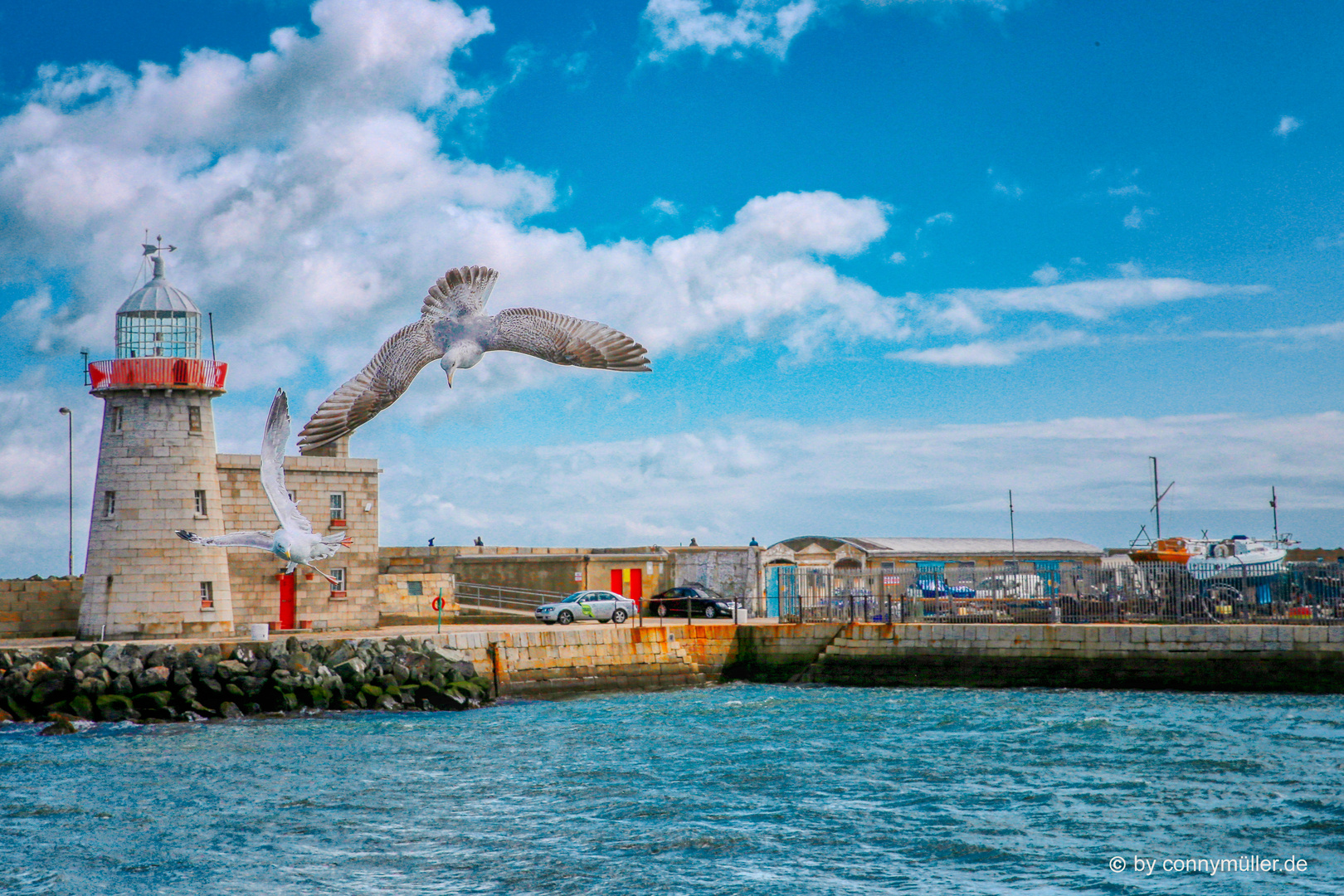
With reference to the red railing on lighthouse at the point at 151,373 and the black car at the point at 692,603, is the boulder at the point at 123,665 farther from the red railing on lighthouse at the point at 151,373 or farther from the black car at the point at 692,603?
the black car at the point at 692,603

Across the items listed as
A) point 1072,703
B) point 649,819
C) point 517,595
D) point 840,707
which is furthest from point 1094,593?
point 649,819

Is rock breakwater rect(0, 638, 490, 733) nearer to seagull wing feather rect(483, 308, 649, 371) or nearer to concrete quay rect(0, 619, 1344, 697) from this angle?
concrete quay rect(0, 619, 1344, 697)

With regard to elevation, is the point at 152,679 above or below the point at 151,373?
below

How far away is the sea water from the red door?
811cm

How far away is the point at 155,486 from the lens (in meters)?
29.3

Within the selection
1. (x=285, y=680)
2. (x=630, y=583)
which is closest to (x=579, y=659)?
(x=285, y=680)

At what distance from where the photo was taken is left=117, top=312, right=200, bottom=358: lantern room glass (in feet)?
99.4

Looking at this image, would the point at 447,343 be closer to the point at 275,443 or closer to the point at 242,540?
the point at 275,443

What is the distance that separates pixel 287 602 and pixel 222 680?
710 cm

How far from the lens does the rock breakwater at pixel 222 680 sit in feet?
77.8

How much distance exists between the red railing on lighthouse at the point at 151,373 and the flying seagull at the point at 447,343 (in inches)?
582

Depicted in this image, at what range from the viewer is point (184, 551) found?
29.3m

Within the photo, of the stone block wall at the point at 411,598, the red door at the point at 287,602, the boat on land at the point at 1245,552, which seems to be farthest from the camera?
the boat on land at the point at 1245,552

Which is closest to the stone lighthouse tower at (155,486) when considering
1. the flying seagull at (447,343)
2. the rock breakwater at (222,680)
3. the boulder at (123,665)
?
the rock breakwater at (222,680)
